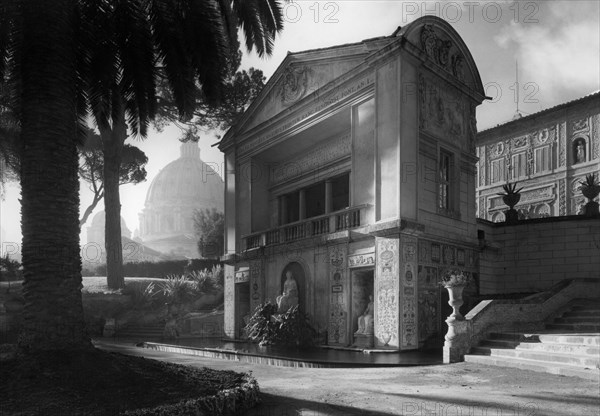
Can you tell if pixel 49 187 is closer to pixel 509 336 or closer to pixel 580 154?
pixel 509 336

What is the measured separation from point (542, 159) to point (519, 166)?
59.1 inches

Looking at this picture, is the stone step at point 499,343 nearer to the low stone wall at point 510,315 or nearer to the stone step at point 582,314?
the low stone wall at point 510,315

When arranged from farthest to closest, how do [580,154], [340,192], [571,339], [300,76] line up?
[580,154]
[340,192]
[300,76]
[571,339]

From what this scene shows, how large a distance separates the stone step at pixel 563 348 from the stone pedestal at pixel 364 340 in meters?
4.77

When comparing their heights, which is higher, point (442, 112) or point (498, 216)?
point (442, 112)

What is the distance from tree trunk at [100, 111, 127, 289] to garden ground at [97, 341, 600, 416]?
66.5 feet

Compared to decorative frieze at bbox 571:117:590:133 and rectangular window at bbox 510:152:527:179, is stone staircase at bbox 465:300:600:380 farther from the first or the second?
rectangular window at bbox 510:152:527:179

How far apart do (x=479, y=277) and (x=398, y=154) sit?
5.73 meters

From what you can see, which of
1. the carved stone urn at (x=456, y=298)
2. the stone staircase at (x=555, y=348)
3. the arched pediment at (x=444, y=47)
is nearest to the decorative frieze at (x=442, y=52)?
the arched pediment at (x=444, y=47)

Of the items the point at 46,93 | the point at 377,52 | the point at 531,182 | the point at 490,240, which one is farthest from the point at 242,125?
the point at 531,182

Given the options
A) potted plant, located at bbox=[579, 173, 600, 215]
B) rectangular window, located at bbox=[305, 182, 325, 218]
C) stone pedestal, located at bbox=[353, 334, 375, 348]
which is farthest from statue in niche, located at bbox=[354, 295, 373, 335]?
potted plant, located at bbox=[579, 173, 600, 215]

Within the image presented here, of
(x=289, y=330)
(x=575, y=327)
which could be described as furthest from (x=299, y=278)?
(x=575, y=327)

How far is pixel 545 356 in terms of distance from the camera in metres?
11.2

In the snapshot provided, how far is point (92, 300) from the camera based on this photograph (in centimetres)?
2784
